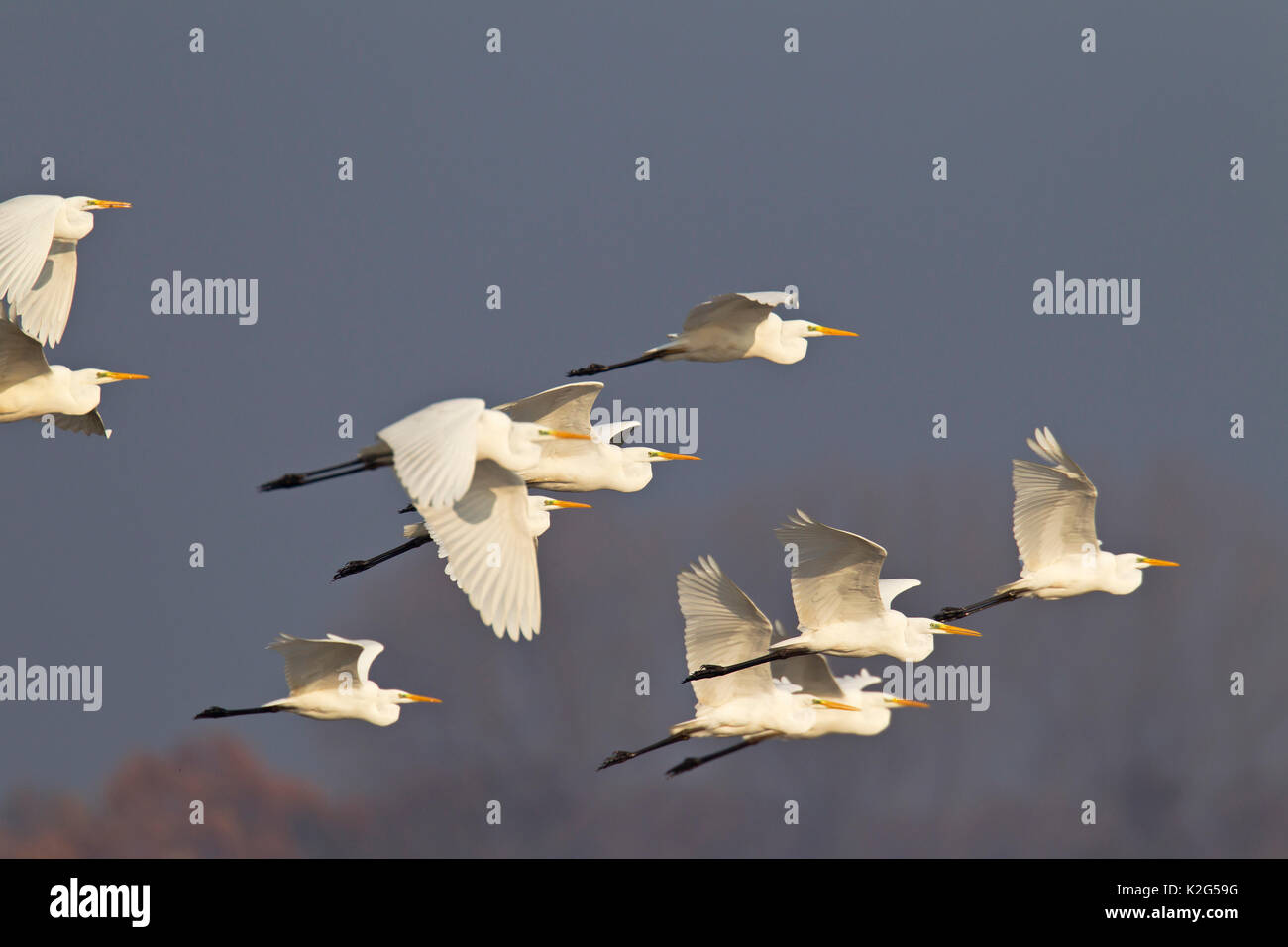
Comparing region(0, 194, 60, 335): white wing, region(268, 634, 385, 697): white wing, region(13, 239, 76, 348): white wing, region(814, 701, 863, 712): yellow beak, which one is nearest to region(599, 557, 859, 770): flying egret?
region(814, 701, 863, 712): yellow beak

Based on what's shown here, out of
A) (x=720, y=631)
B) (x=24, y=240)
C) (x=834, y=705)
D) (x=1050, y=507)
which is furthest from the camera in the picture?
(x=834, y=705)

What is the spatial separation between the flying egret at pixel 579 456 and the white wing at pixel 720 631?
90 centimetres

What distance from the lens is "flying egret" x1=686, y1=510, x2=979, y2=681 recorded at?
45.3 ft

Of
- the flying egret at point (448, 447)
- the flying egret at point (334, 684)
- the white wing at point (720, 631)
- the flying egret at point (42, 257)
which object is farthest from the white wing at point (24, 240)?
the white wing at point (720, 631)

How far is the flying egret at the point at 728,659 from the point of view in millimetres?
14898

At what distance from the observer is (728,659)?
15.3 m

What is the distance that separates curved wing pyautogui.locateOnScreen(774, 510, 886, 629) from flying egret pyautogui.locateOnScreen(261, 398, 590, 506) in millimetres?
2930

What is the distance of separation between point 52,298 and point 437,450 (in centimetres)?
560

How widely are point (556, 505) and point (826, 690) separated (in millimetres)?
2904

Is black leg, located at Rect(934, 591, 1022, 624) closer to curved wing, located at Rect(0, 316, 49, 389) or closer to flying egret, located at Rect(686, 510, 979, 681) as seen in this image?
flying egret, located at Rect(686, 510, 979, 681)

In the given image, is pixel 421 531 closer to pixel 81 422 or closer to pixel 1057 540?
pixel 81 422

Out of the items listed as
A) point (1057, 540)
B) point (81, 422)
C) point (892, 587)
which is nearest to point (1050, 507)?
point (1057, 540)
